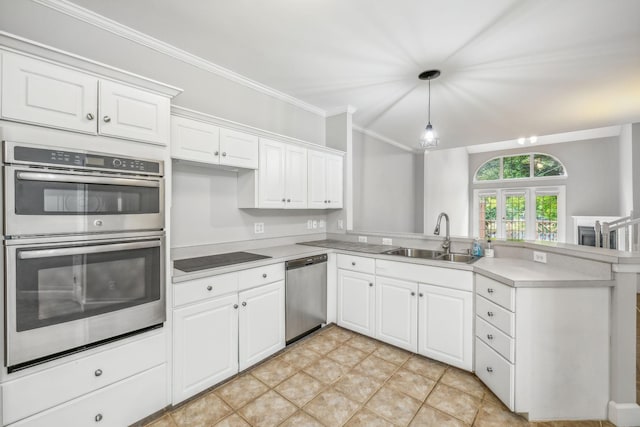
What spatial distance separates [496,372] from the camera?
1.95m

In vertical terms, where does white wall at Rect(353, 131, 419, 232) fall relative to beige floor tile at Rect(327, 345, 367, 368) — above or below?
above

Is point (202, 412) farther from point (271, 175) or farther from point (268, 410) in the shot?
point (271, 175)

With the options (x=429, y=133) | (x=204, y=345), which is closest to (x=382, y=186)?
(x=429, y=133)

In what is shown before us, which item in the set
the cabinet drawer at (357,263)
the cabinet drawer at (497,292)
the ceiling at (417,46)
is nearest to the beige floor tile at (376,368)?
the cabinet drawer at (357,263)

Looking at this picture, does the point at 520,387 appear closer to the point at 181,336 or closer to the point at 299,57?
the point at 181,336

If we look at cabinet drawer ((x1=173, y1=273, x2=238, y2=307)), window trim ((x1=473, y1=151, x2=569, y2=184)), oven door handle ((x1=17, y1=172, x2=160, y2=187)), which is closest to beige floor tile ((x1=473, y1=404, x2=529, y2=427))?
cabinet drawer ((x1=173, y1=273, x2=238, y2=307))

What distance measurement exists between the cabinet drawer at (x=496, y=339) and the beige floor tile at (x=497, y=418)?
350mm

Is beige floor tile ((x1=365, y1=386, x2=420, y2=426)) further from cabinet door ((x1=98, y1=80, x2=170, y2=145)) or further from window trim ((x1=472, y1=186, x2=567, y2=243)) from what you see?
window trim ((x1=472, y1=186, x2=567, y2=243))

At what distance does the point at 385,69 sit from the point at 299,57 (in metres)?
0.87

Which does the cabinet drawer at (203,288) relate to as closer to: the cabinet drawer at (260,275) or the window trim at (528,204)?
the cabinet drawer at (260,275)

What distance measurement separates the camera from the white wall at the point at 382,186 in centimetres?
472

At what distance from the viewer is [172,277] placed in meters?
1.83

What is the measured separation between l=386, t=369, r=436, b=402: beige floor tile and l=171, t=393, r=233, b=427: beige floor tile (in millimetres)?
1217

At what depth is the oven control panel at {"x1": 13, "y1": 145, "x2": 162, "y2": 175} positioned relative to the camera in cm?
133
